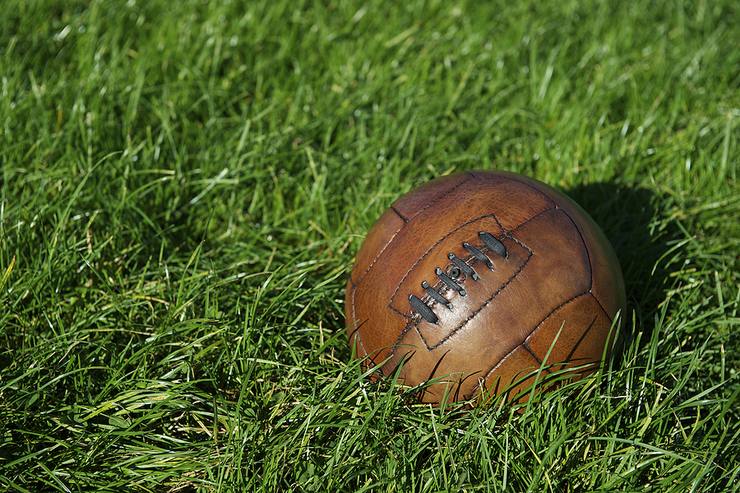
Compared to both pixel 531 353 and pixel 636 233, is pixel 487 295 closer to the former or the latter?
pixel 531 353

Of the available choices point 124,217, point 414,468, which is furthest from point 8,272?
point 414,468

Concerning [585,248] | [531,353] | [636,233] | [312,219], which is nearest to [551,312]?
[531,353]

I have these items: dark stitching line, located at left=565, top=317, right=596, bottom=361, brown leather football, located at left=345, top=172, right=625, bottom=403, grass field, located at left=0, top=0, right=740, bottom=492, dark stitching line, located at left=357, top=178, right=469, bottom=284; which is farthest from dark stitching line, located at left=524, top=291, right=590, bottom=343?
dark stitching line, located at left=357, top=178, right=469, bottom=284

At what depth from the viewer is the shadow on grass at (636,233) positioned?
12.2 ft

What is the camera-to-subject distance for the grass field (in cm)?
293

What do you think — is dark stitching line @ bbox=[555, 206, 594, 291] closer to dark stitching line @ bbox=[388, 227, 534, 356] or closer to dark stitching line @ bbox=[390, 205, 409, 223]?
dark stitching line @ bbox=[388, 227, 534, 356]

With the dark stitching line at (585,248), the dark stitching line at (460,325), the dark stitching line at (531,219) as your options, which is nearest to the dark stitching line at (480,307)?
the dark stitching line at (460,325)

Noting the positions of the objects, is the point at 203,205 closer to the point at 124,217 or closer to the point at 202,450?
the point at 124,217

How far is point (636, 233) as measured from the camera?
4035 millimetres

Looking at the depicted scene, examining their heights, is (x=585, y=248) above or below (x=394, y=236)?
below

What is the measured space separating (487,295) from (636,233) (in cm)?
150

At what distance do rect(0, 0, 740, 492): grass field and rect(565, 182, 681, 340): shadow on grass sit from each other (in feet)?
0.05

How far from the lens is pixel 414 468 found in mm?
2883

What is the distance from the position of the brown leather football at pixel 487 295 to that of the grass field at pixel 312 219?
0.42 feet
